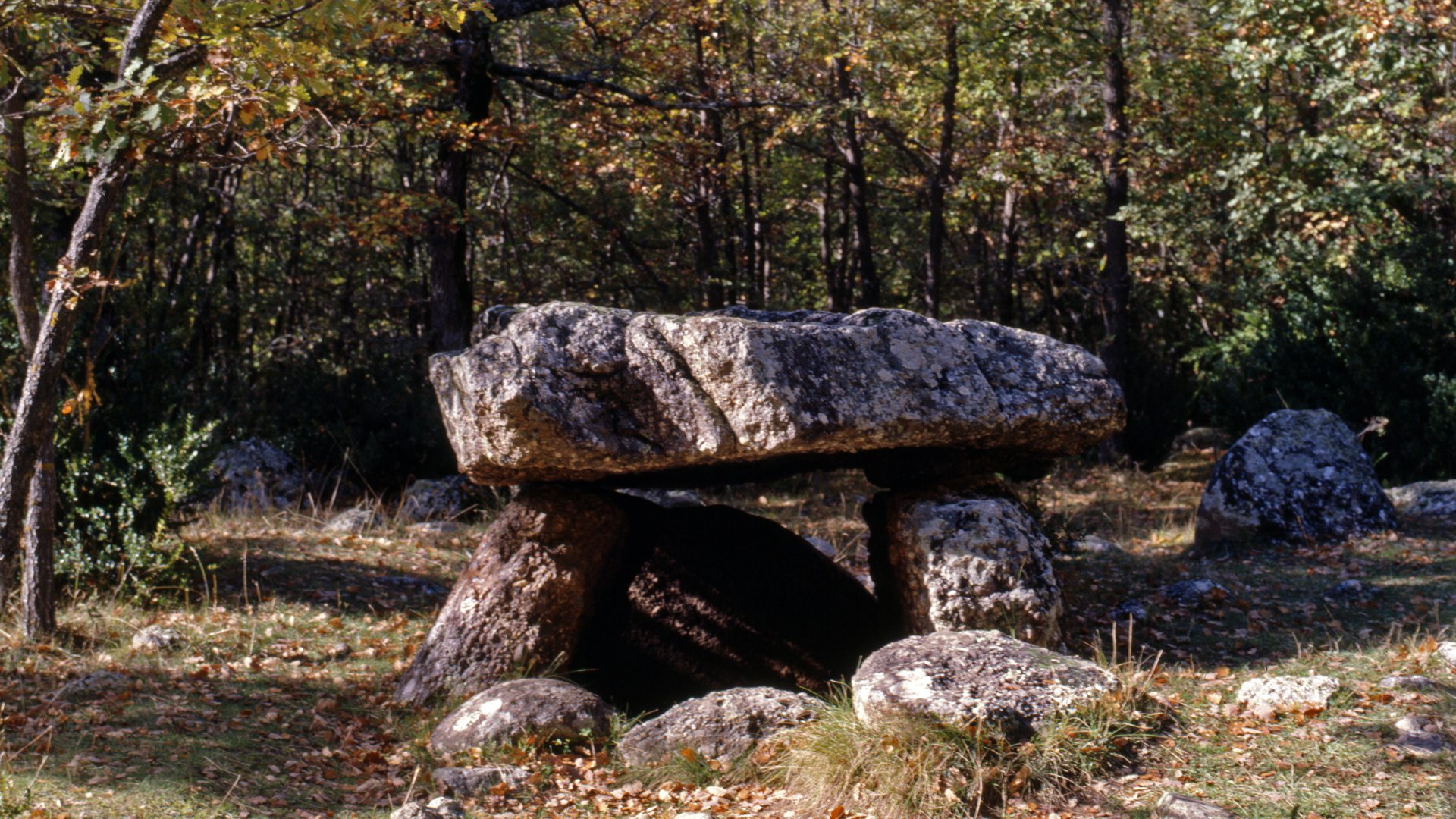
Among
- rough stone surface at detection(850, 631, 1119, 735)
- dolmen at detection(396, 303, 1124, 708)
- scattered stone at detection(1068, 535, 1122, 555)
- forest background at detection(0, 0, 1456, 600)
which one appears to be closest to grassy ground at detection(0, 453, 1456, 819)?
scattered stone at detection(1068, 535, 1122, 555)

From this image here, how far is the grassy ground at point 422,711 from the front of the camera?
4559 mm

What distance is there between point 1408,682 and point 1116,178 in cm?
1006

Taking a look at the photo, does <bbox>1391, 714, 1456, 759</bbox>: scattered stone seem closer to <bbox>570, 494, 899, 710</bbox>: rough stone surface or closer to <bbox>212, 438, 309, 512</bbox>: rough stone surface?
<bbox>570, 494, 899, 710</bbox>: rough stone surface

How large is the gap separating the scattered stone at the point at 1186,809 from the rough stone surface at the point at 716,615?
2.45 m

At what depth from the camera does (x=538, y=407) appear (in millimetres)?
5590

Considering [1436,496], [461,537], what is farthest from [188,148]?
[1436,496]

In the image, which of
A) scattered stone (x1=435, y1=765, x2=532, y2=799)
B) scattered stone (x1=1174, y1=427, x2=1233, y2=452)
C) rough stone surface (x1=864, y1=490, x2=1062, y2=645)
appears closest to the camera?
scattered stone (x1=435, y1=765, x2=532, y2=799)

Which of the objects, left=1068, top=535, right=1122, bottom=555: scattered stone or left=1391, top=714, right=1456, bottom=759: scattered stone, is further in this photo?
left=1068, top=535, right=1122, bottom=555: scattered stone

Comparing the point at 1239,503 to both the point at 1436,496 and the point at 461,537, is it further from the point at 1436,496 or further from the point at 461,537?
the point at 461,537

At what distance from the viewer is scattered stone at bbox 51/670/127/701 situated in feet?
18.4

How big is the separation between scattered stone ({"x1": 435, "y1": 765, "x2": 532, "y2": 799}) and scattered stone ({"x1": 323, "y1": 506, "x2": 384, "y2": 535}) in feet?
16.8

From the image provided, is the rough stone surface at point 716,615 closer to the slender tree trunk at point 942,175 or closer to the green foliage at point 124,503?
the green foliage at point 124,503

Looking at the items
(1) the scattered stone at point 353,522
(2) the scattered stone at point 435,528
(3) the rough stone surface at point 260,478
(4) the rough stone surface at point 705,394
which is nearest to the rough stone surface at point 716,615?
(4) the rough stone surface at point 705,394

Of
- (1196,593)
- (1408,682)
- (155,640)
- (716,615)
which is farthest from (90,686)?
(1196,593)
